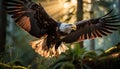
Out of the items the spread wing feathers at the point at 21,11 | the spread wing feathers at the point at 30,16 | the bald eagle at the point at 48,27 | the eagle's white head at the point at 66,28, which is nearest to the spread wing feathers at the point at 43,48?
the bald eagle at the point at 48,27

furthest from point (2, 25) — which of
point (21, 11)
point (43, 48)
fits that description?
point (21, 11)

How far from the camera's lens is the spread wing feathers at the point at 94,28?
Result: 6703 millimetres

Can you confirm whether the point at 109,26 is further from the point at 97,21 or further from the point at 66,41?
the point at 66,41

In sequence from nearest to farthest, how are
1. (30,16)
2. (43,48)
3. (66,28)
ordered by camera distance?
1. (66,28)
2. (30,16)
3. (43,48)

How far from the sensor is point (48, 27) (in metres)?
6.14

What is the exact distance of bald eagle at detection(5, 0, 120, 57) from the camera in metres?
5.81

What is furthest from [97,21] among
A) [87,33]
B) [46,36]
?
[46,36]

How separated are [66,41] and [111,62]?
1.83 m

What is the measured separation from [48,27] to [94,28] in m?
1.34

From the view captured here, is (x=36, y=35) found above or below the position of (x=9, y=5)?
below

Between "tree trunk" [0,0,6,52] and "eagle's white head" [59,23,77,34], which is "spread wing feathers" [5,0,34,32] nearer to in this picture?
"eagle's white head" [59,23,77,34]

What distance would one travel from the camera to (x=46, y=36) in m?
6.36

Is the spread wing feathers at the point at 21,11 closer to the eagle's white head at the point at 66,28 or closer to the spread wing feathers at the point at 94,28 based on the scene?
the eagle's white head at the point at 66,28

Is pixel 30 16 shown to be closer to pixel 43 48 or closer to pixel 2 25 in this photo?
pixel 43 48
